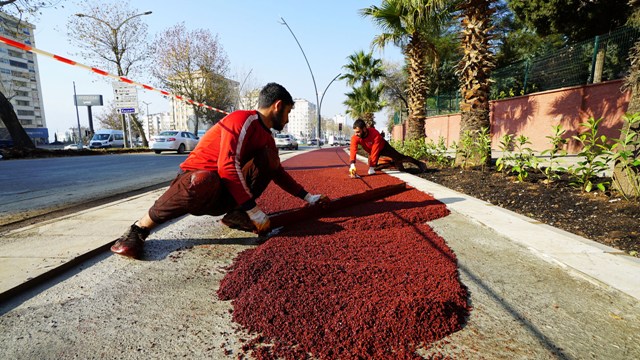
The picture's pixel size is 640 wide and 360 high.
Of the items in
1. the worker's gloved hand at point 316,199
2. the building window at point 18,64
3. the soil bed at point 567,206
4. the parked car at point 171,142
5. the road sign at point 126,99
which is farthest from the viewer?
the building window at point 18,64

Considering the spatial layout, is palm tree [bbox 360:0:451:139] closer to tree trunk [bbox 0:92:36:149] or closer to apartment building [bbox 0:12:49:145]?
tree trunk [bbox 0:92:36:149]

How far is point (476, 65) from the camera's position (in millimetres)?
6277

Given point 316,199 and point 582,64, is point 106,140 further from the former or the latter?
point 582,64

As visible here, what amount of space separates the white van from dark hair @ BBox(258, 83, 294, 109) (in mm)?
31276

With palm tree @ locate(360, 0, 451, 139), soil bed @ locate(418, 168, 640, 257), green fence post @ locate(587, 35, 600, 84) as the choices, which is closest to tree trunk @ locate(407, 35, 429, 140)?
palm tree @ locate(360, 0, 451, 139)

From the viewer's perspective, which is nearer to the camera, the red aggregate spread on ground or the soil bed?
the red aggregate spread on ground

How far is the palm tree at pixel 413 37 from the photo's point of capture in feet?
31.6

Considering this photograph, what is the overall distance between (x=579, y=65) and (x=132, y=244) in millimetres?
12945

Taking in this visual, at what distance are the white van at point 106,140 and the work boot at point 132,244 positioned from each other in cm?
3106

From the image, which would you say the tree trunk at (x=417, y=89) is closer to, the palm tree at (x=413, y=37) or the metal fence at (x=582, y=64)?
the palm tree at (x=413, y=37)

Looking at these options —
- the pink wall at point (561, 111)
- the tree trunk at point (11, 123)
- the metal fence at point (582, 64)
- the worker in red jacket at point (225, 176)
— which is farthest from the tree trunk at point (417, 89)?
the tree trunk at point (11, 123)

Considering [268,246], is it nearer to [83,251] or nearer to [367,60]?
[83,251]

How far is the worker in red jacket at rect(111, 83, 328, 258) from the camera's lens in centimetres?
214

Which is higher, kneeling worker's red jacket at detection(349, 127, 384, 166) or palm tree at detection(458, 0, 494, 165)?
palm tree at detection(458, 0, 494, 165)
